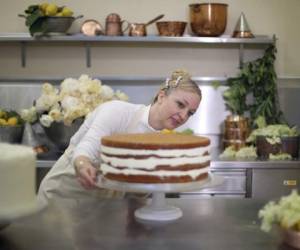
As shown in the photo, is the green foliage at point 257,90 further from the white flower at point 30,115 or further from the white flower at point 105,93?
the white flower at point 30,115

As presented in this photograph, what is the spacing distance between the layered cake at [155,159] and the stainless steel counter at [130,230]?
0.12 metres

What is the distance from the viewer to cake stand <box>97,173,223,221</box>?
1.28 metres

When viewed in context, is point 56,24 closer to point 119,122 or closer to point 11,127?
point 11,127

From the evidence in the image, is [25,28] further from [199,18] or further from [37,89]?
[199,18]

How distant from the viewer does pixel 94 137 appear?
1.72 m

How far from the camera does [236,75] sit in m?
3.34

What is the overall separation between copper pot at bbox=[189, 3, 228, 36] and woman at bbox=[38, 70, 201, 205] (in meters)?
1.39

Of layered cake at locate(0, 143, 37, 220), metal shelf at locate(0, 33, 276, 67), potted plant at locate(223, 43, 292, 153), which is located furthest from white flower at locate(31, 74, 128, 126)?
layered cake at locate(0, 143, 37, 220)

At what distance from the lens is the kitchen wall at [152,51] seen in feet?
11.0

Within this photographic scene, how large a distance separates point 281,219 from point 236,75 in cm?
221

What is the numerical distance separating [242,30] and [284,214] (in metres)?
2.18

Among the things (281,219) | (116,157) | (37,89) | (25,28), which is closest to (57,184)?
(116,157)

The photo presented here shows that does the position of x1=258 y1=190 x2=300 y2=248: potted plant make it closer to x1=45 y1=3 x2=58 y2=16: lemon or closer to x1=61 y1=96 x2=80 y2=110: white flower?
x1=61 y1=96 x2=80 y2=110: white flower

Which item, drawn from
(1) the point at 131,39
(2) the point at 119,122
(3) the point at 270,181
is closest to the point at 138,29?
(1) the point at 131,39
